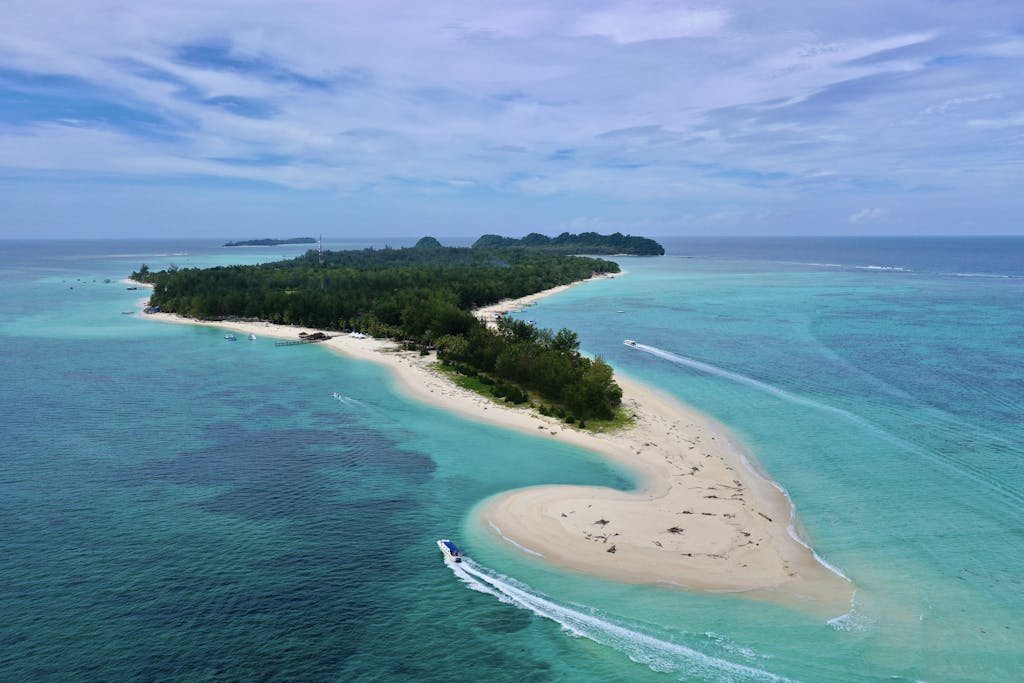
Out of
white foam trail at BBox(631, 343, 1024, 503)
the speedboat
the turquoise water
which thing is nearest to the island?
the turquoise water

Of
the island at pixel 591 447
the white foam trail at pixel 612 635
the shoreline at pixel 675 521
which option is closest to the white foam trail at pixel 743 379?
the island at pixel 591 447

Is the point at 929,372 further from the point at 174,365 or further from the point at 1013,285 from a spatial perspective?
the point at 1013,285

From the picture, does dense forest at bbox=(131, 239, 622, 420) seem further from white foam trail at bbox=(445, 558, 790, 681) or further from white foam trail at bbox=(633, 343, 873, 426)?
white foam trail at bbox=(445, 558, 790, 681)

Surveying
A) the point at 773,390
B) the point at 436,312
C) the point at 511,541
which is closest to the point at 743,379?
the point at 773,390

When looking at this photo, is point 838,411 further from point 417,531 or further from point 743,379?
point 417,531

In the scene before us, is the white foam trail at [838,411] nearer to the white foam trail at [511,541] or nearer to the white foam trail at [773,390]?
the white foam trail at [773,390]

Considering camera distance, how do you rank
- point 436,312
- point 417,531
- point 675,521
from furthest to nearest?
point 436,312, point 675,521, point 417,531

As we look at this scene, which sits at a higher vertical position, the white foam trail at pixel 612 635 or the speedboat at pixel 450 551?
the speedboat at pixel 450 551
